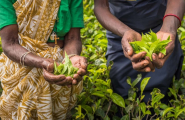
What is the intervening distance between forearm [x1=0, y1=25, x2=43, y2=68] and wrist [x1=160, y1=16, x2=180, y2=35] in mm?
913

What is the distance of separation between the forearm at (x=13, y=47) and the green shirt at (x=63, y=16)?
47mm

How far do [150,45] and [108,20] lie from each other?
1.81 ft

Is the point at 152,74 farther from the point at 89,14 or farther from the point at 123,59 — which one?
the point at 89,14

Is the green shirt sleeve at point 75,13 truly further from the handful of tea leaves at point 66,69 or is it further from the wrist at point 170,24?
the wrist at point 170,24

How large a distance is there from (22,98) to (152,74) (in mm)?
1050

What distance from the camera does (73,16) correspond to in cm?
197

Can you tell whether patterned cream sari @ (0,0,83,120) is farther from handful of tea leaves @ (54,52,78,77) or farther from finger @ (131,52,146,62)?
finger @ (131,52,146,62)

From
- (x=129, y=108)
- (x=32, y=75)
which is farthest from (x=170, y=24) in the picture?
(x=32, y=75)

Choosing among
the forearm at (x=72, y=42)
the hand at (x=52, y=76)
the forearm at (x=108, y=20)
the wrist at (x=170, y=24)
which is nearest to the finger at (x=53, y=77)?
the hand at (x=52, y=76)

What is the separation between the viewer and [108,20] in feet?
6.71

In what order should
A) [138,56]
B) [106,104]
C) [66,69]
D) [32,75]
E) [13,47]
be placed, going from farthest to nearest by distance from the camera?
[106,104] < [32,75] < [13,47] < [66,69] < [138,56]

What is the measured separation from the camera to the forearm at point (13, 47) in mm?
1744

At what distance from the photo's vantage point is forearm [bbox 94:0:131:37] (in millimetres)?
1936

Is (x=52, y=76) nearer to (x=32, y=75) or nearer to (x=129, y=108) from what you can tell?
(x=32, y=75)
